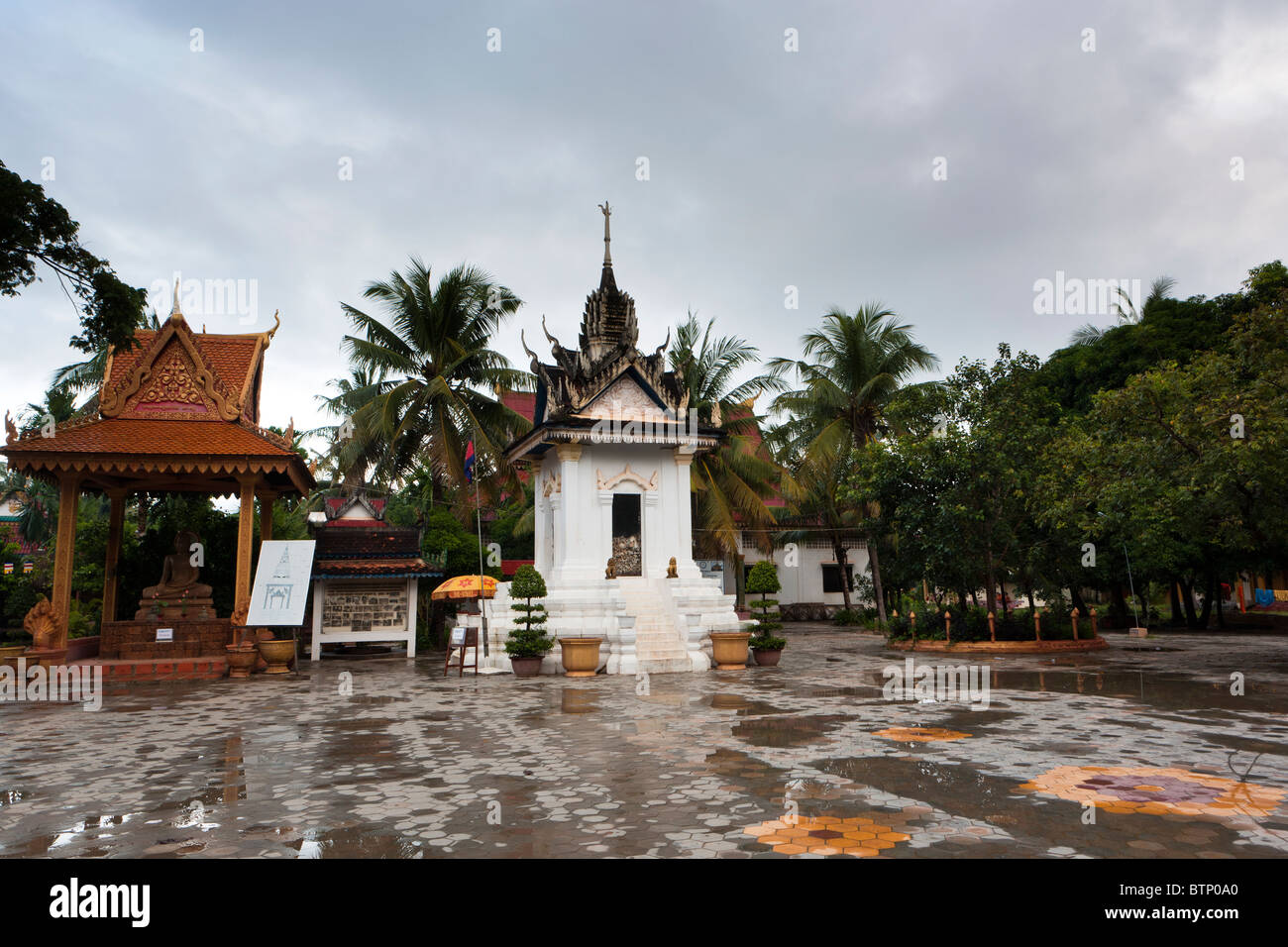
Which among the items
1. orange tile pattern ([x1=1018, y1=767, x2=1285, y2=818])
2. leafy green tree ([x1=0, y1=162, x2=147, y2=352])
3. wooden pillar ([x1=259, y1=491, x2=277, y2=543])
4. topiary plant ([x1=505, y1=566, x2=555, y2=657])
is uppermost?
leafy green tree ([x1=0, y1=162, x2=147, y2=352])

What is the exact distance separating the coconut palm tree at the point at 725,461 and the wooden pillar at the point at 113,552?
15.0 meters

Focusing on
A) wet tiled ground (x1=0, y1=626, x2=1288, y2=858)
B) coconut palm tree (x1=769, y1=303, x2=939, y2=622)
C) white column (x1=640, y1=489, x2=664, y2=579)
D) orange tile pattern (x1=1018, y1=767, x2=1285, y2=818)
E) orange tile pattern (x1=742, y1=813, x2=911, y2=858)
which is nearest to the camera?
orange tile pattern (x1=742, y1=813, x2=911, y2=858)

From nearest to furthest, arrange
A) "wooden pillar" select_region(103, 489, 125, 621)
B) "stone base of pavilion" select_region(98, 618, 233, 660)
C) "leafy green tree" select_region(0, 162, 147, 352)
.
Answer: "leafy green tree" select_region(0, 162, 147, 352)
"stone base of pavilion" select_region(98, 618, 233, 660)
"wooden pillar" select_region(103, 489, 125, 621)

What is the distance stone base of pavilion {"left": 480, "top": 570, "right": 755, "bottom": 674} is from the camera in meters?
15.7

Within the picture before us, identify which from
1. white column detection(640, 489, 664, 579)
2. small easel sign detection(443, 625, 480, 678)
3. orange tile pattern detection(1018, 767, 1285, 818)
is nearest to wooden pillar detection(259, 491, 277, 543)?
small easel sign detection(443, 625, 480, 678)

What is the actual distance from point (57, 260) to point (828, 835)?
8.77 meters

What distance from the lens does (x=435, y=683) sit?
14039 millimetres

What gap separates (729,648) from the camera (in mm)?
15875

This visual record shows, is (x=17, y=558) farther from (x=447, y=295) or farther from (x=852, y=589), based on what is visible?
(x=852, y=589)

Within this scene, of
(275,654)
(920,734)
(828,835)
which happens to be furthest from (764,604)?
(828,835)

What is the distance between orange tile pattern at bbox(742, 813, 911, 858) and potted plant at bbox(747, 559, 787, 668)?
34.7ft

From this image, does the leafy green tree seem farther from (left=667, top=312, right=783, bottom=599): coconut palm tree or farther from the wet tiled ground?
(left=667, top=312, right=783, bottom=599): coconut palm tree

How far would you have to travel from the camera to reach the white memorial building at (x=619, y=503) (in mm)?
16422

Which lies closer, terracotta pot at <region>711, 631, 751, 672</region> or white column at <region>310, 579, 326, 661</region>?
terracotta pot at <region>711, 631, 751, 672</region>
